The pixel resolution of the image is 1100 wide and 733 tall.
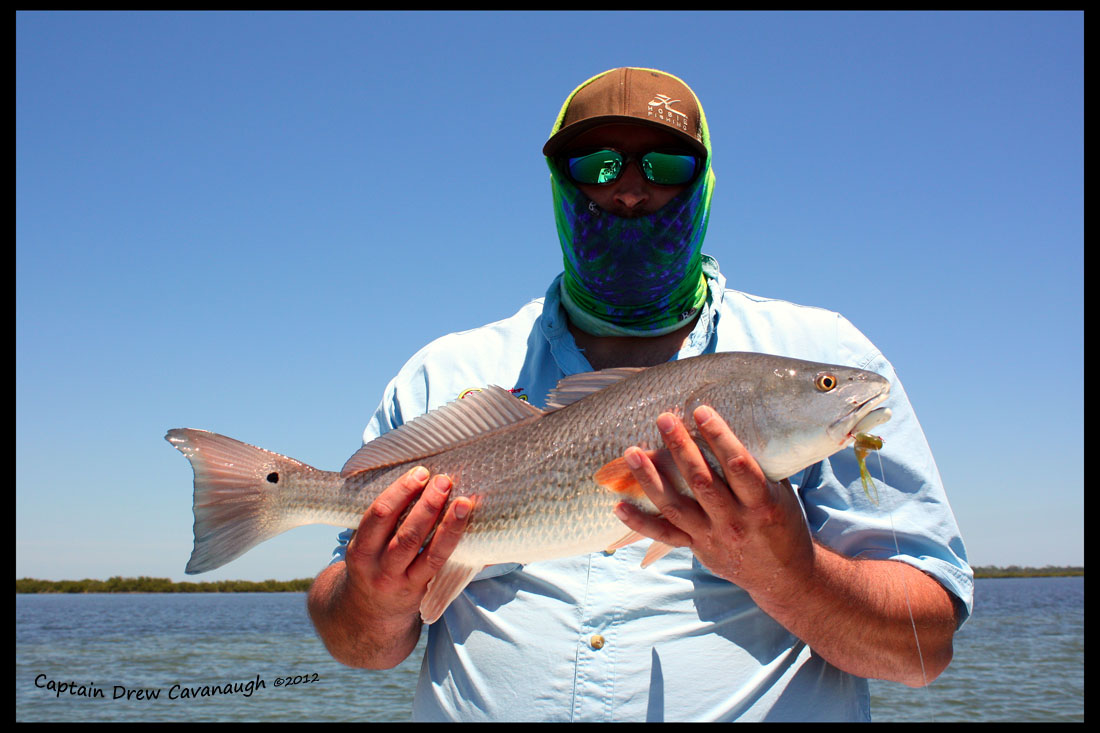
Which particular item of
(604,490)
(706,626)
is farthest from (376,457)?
(706,626)

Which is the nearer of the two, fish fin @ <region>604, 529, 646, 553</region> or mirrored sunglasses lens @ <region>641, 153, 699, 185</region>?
fish fin @ <region>604, 529, 646, 553</region>

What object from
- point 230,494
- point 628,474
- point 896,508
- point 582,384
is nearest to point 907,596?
point 896,508

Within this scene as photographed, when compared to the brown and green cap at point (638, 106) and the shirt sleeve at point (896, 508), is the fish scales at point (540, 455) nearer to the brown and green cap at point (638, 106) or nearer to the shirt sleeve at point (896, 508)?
the shirt sleeve at point (896, 508)

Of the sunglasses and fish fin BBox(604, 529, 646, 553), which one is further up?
the sunglasses

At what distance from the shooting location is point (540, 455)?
310 cm

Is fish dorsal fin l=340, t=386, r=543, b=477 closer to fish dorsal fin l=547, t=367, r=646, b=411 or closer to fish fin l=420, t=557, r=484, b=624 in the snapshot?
fish dorsal fin l=547, t=367, r=646, b=411

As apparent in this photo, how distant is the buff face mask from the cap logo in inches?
10.7

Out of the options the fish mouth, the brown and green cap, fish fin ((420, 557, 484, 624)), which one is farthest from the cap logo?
fish fin ((420, 557, 484, 624))

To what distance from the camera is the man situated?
2795mm

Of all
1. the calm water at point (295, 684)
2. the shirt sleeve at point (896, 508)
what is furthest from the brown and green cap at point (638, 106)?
the calm water at point (295, 684)

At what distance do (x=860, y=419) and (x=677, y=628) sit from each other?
3.84ft

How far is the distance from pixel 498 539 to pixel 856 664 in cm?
157

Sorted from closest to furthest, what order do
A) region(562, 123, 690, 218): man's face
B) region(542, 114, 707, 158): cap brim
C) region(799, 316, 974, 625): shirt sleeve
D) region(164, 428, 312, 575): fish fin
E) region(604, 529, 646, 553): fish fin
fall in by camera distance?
region(604, 529, 646, 553): fish fin
region(799, 316, 974, 625): shirt sleeve
region(164, 428, 312, 575): fish fin
region(542, 114, 707, 158): cap brim
region(562, 123, 690, 218): man's face

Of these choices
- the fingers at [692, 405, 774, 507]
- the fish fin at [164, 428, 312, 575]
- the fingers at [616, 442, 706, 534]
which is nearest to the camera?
the fingers at [692, 405, 774, 507]
